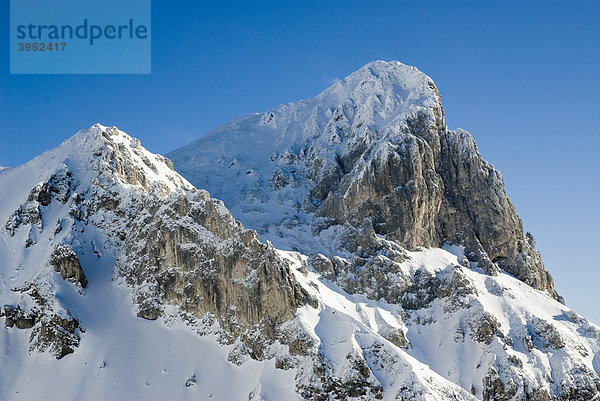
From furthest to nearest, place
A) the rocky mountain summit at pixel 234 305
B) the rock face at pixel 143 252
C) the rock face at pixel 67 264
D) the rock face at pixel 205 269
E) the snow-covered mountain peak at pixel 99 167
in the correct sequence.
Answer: the snow-covered mountain peak at pixel 99 167
the rock face at pixel 67 264
the rock face at pixel 205 269
the rock face at pixel 143 252
the rocky mountain summit at pixel 234 305

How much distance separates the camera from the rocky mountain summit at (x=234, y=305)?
13638 cm

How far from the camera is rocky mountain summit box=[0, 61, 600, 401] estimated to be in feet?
447

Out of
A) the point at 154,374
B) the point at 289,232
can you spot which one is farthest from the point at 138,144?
the point at 154,374

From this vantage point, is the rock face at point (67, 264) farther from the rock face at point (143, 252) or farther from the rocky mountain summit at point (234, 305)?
the rocky mountain summit at point (234, 305)

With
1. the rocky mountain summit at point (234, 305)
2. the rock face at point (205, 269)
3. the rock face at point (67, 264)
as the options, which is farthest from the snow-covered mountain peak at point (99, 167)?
the rock face at point (67, 264)

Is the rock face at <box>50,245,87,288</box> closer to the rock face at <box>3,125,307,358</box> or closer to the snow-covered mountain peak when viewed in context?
the rock face at <box>3,125,307,358</box>

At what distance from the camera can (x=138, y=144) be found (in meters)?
194

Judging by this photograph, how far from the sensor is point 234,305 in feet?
490

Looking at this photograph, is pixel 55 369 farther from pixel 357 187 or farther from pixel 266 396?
pixel 357 187

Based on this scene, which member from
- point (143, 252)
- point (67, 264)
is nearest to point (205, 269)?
point (143, 252)

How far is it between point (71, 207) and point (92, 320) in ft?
107

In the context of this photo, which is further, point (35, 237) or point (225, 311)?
point (35, 237)

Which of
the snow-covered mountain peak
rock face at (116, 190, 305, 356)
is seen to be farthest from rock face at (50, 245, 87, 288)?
the snow-covered mountain peak

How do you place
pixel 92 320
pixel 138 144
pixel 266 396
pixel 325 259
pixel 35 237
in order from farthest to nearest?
1. pixel 138 144
2. pixel 325 259
3. pixel 35 237
4. pixel 92 320
5. pixel 266 396
